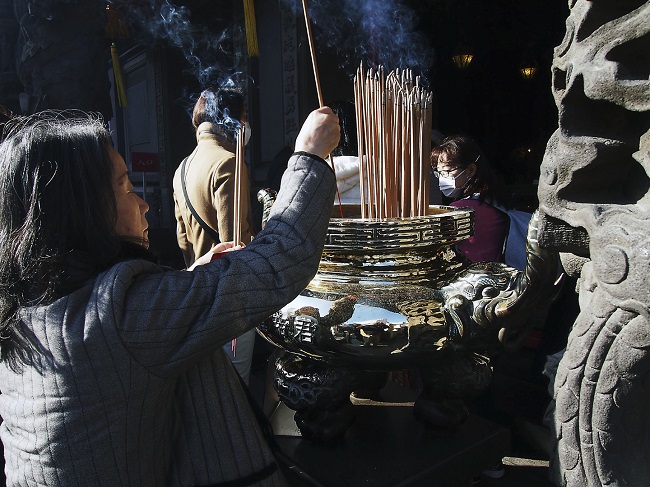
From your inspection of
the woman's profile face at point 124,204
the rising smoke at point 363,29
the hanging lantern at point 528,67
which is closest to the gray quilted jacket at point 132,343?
the woman's profile face at point 124,204

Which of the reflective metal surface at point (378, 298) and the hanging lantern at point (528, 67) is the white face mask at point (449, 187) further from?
the hanging lantern at point (528, 67)

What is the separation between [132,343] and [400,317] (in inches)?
16.1

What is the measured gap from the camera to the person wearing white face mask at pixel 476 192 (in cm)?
173

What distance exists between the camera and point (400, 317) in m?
0.86

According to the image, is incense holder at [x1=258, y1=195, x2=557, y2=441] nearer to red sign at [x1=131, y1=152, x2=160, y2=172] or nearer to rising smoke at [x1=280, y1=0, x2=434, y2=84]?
rising smoke at [x1=280, y1=0, x2=434, y2=84]

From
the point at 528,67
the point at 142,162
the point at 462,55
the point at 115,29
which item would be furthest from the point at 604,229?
the point at 115,29

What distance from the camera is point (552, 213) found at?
75 centimetres

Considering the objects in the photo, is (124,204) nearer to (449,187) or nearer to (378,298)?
(378,298)

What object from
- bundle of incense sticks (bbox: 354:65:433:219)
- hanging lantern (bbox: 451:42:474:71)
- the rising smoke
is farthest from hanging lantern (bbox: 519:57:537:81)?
bundle of incense sticks (bbox: 354:65:433:219)

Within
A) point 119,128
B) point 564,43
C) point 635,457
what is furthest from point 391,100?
point 119,128

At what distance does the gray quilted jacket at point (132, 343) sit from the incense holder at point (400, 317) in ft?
0.61

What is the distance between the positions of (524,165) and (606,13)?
5534 millimetres

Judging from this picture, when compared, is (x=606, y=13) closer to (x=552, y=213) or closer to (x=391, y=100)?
(x=552, y=213)

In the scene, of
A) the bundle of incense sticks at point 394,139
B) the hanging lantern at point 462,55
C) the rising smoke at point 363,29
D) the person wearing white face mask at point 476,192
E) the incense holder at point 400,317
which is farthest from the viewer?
the hanging lantern at point 462,55
